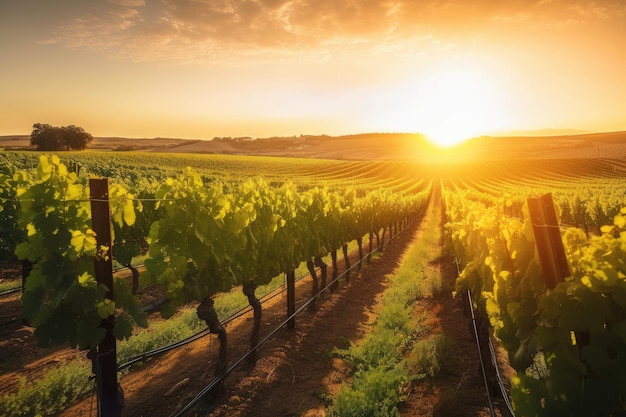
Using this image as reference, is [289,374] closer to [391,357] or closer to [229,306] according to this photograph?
[391,357]

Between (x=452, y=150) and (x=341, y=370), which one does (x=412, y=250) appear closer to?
(x=341, y=370)

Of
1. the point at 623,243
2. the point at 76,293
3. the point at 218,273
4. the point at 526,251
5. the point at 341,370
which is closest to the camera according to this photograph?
the point at 623,243

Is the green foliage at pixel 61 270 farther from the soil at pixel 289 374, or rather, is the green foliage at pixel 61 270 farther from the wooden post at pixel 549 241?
the wooden post at pixel 549 241

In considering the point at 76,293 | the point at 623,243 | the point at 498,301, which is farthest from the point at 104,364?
the point at 623,243

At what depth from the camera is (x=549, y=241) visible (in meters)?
3.69

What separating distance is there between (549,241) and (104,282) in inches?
206

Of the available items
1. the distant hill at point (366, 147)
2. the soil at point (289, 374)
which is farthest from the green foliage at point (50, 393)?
the distant hill at point (366, 147)

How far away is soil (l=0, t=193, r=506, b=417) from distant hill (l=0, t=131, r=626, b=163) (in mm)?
108667

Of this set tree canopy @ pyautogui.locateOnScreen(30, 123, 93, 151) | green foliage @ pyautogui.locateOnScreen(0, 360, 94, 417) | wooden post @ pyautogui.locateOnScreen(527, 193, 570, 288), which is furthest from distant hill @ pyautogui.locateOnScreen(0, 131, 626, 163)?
wooden post @ pyautogui.locateOnScreen(527, 193, 570, 288)

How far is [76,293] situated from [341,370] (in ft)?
18.2

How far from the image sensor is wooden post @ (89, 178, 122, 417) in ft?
17.1

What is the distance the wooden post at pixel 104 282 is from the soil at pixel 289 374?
1.50 meters

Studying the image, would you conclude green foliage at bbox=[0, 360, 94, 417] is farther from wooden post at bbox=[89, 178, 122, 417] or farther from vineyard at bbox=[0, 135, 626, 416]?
wooden post at bbox=[89, 178, 122, 417]

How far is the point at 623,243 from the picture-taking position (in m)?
3.32
